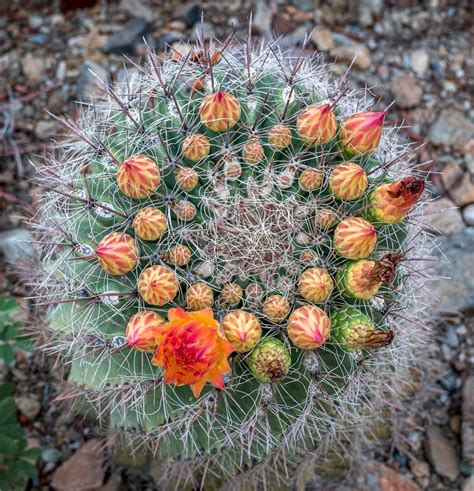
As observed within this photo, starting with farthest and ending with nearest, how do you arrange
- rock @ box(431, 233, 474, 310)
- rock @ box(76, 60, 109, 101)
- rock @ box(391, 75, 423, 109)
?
rock @ box(391, 75, 423, 109)
rock @ box(76, 60, 109, 101)
rock @ box(431, 233, 474, 310)

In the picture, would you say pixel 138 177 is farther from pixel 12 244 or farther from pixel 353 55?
pixel 353 55

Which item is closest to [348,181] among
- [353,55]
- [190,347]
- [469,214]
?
[190,347]

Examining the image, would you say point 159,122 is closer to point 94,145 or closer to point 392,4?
point 94,145

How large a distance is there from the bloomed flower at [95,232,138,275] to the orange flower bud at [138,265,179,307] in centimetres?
5

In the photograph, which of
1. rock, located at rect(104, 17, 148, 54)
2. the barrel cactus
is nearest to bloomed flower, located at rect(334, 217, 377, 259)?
the barrel cactus

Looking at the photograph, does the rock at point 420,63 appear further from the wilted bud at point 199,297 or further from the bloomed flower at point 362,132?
the wilted bud at point 199,297

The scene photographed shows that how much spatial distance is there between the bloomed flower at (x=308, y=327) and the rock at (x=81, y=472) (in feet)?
3.92

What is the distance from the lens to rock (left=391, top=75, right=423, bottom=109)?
3.33 metres

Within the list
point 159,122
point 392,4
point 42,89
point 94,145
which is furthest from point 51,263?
point 392,4

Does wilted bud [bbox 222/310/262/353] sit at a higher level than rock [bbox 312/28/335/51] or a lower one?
lower

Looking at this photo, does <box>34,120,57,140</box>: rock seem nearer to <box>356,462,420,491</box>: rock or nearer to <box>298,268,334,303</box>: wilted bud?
<box>298,268,334,303</box>: wilted bud

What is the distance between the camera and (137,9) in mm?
3521

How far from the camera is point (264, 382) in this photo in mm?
1744

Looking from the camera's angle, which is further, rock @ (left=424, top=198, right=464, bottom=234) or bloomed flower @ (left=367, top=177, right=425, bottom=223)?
rock @ (left=424, top=198, right=464, bottom=234)
